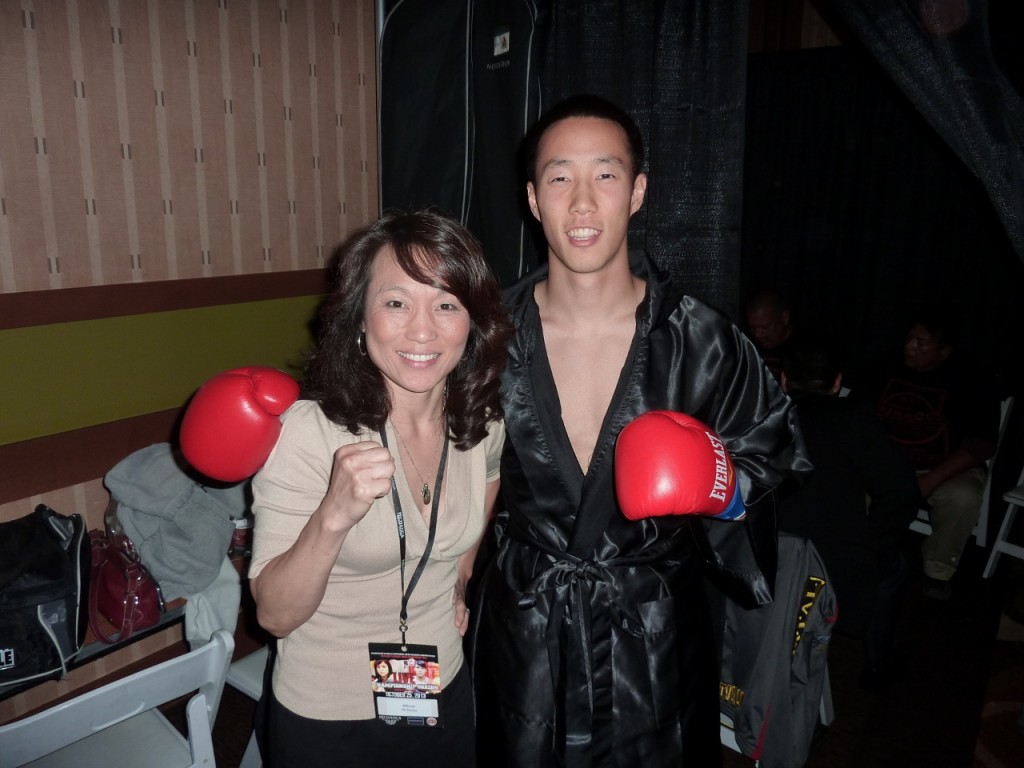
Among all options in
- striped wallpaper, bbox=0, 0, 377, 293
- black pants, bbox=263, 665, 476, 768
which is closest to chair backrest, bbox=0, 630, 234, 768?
black pants, bbox=263, 665, 476, 768

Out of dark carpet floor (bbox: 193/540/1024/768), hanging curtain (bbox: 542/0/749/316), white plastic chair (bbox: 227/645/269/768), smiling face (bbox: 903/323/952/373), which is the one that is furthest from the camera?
smiling face (bbox: 903/323/952/373)

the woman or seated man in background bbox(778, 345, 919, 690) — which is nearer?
the woman

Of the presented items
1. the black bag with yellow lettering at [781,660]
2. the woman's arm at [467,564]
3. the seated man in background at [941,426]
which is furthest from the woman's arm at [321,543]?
the seated man in background at [941,426]

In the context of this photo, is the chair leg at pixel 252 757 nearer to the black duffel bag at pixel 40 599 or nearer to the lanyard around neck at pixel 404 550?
the black duffel bag at pixel 40 599

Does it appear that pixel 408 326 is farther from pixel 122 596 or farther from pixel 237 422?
pixel 122 596

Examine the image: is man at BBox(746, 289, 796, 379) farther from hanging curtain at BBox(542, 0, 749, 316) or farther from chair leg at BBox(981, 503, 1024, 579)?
hanging curtain at BBox(542, 0, 749, 316)

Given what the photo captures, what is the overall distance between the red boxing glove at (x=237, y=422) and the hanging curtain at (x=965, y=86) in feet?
4.46

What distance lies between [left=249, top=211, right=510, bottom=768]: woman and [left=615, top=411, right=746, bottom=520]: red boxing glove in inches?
11.7

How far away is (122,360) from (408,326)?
60.5 inches

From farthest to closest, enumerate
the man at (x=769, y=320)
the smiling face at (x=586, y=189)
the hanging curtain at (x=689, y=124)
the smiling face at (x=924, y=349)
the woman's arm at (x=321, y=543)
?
the man at (x=769, y=320), the smiling face at (x=924, y=349), the hanging curtain at (x=689, y=124), the smiling face at (x=586, y=189), the woman's arm at (x=321, y=543)

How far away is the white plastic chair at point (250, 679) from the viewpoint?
5.89ft

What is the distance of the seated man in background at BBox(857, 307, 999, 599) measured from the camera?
313cm

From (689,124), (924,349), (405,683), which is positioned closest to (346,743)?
(405,683)

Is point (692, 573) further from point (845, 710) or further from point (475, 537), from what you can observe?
point (845, 710)
